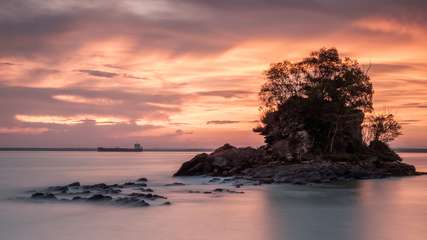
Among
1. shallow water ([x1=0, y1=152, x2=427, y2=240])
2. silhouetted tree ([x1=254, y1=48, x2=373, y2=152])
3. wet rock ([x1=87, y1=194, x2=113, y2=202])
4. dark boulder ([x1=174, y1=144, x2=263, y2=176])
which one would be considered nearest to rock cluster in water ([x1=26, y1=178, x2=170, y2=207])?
wet rock ([x1=87, y1=194, x2=113, y2=202])

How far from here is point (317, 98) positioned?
63219mm

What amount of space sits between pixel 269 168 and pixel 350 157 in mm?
11284

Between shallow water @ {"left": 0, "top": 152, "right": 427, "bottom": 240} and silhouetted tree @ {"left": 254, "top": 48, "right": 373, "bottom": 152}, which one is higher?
silhouetted tree @ {"left": 254, "top": 48, "right": 373, "bottom": 152}

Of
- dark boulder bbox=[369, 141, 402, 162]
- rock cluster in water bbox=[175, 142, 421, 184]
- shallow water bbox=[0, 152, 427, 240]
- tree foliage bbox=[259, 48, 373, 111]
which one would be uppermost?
tree foliage bbox=[259, 48, 373, 111]

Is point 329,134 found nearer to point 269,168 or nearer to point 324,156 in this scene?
point 324,156

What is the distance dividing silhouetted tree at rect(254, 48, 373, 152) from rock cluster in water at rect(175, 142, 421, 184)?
344 centimetres

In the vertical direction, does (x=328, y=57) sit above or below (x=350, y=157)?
above

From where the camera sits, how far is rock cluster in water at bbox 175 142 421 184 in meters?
51.2

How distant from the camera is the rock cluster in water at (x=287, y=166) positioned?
51.2 metres

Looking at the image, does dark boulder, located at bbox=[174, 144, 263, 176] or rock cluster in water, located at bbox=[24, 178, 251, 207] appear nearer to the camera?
rock cluster in water, located at bbox=[24, 178, 251, 207]

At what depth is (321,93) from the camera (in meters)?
63.9

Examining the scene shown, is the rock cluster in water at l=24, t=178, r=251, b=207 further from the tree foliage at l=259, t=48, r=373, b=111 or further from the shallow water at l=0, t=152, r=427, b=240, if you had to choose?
the tree foliage at l=259, t=48, r=373, b=111

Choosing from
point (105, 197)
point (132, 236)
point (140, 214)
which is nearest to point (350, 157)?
point (105, 197)

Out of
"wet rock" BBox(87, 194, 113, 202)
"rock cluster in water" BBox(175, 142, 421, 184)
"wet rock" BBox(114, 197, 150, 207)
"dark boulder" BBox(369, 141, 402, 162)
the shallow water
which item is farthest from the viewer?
"dark boulder" BBox(369, 141, 402, 162)
